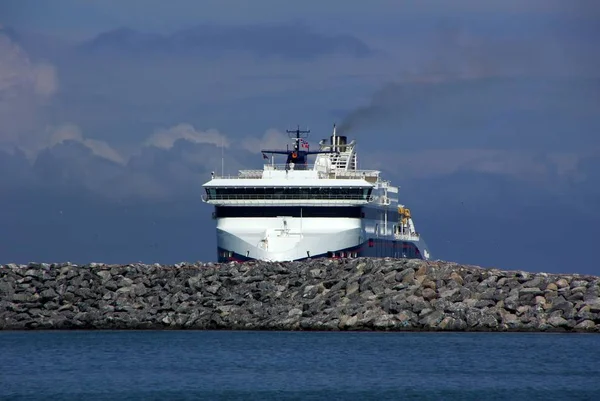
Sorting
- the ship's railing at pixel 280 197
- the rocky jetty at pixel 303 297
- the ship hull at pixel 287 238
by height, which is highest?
the ship's railing at pixel 280 197

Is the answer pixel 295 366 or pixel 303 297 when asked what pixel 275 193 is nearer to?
pixel 303 297

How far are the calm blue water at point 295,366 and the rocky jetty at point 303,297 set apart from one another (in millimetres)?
584

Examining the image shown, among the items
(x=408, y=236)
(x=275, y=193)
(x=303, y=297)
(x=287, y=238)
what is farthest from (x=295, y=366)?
(x=408, y=236)

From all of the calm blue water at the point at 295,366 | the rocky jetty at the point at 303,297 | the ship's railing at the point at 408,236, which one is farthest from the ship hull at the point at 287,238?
the ship's railing at the point at 408,236

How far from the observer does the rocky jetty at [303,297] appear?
56.8 metres

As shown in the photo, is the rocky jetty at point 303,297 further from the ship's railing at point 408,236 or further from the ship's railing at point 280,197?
the ship's railing at point 408,236

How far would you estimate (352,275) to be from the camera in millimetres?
60656

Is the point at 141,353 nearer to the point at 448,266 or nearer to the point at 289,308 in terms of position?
the point at 289,308

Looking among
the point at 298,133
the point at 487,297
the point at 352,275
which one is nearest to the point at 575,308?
the point at 487,297

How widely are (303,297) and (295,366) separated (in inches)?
363

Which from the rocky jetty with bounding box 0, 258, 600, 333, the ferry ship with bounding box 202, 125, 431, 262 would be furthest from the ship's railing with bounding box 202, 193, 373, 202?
the rocky jetty with bounding box 0, 258, 600, 333

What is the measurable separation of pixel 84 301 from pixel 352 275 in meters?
10.3

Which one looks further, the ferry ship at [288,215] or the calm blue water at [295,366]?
the ferry ship at [288,215]

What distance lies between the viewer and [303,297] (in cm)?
5900
